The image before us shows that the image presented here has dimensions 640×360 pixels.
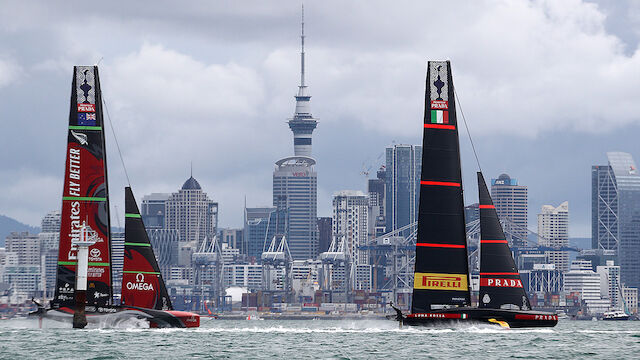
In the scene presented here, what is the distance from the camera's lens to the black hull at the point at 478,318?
53688 millimetres

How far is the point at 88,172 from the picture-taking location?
186ft

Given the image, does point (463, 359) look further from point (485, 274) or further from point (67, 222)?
point (67, 222)

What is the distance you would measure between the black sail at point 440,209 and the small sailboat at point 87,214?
12260mm

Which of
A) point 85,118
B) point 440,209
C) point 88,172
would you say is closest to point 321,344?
point 440,209

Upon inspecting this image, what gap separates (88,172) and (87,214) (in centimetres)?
177

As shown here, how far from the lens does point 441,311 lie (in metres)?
54.0

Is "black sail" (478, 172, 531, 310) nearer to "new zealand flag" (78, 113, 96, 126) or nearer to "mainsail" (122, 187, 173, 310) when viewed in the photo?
"mainsail" (122, 187, 173, 310)

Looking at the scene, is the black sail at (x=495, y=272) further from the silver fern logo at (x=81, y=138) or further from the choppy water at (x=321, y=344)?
the silver fern logo at (x=81, y=138)

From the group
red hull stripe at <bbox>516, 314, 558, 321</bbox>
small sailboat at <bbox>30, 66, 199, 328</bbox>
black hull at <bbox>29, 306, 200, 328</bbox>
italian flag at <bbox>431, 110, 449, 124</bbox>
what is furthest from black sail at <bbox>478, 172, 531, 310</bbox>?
small sailboat at <bbox>30, 66, 199, 328</bbox>

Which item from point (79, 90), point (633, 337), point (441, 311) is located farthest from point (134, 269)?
point (633, 337)

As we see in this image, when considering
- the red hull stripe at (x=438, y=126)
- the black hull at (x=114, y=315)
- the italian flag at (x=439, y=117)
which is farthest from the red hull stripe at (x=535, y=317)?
the black hull at (x=114, y=315)

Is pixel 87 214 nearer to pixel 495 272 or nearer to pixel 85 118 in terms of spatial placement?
pixel 85 118

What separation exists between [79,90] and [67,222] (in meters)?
5.59

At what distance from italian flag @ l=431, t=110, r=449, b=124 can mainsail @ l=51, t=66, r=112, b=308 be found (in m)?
13.9
